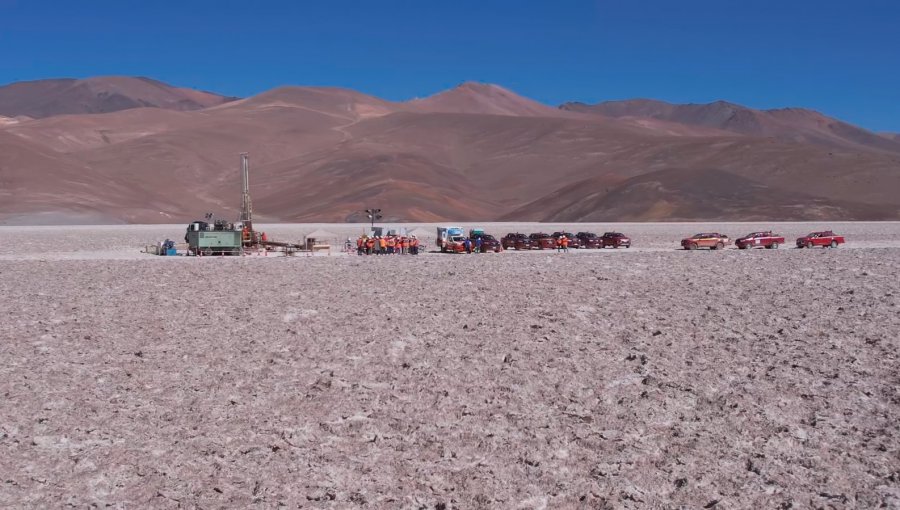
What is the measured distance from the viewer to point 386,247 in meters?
41.2

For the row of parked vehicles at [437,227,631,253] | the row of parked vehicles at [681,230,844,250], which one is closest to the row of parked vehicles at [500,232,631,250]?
the row of parked vehicles at [437,227,631,253]

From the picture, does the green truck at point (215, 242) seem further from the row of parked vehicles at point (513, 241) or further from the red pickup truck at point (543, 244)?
the red pickup truck at point (543, 244)

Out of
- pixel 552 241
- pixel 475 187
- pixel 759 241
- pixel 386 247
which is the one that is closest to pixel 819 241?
pixel 759 241

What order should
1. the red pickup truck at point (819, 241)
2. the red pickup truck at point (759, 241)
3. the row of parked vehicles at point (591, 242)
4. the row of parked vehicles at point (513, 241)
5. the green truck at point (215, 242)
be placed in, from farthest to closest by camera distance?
the red pickup truck at point (819, 241), the red pickup truck at point (759, 241), the row of parked vehicles at point (591, 242), the row of parked vehicles at point (513, 241), the green truck at point (215, 242)

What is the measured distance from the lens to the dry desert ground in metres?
9.49

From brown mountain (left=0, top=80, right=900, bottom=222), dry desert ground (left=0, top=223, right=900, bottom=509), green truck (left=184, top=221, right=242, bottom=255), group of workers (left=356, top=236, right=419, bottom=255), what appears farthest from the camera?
brown mountain (left=0, top=80, right=900, bottom=222)

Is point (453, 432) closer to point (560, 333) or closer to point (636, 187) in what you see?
point (560, 333)

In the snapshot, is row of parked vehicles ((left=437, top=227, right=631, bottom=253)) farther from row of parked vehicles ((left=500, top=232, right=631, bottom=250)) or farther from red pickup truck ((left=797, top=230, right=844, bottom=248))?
red pickup truck ((left=797, top=230, right=844, bottom=248))

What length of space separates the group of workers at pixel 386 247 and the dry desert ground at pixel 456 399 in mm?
19801

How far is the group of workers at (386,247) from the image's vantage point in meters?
41.2

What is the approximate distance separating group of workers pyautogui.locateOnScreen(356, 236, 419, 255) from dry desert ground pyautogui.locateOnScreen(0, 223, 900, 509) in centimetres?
1980

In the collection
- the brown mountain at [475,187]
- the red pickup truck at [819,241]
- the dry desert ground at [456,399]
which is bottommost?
the dry desert ground at [456,399]

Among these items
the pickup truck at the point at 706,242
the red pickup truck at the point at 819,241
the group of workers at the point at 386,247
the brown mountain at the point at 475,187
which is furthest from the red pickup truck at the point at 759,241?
A: the brown mountain at the point at 475,187

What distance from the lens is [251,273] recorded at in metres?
28.3
